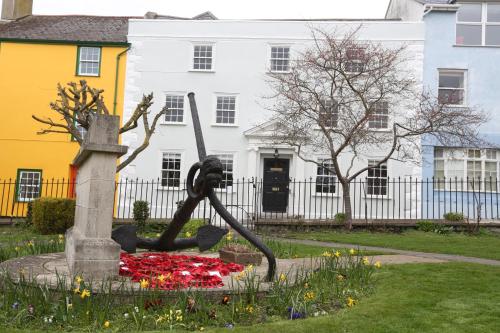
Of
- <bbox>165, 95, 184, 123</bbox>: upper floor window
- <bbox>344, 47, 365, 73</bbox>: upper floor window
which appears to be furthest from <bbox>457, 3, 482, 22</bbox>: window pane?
<bbox>165, 95, 184, 123</bbox>: upper floor window

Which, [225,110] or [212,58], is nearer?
[225,110]

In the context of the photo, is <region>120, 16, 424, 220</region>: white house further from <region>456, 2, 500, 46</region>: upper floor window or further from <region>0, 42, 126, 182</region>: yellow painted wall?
<region>456, 2, 500, 46</region>: upper floor window

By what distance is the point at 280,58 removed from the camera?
22.3 metres

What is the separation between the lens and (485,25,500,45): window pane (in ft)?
70.8

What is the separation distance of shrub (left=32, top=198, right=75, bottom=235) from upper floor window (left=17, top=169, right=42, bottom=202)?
6922 mm

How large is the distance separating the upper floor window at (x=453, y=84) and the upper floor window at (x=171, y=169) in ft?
40.6

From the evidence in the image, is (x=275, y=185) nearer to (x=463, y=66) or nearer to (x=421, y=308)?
(x=463, y=66)

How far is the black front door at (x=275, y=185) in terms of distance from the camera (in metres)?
21.2

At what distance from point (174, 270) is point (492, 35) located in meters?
20.7

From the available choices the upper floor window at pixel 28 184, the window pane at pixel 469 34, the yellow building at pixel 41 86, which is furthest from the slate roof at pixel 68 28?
the window pane at pixel 469 34

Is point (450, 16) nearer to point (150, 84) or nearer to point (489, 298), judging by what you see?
point (150, 84)

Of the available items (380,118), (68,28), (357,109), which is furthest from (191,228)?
(68,28)

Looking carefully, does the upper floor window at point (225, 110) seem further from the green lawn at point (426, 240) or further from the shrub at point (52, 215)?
the shrub at point (52, 215)

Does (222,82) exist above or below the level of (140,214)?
above
